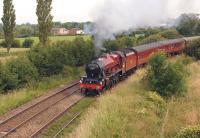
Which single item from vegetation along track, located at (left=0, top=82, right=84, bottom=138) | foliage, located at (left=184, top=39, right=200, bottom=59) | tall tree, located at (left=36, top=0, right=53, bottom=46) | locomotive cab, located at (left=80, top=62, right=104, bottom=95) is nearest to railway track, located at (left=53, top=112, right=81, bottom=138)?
vegetation along track, located at (left=0, top=82, right=84, bottom=138)

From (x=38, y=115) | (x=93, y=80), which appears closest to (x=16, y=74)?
(x=93, y=80)

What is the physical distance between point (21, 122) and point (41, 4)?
1297 inches

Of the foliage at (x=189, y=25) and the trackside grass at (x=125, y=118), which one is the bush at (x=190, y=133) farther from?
the foliage at (x=189, y=25)

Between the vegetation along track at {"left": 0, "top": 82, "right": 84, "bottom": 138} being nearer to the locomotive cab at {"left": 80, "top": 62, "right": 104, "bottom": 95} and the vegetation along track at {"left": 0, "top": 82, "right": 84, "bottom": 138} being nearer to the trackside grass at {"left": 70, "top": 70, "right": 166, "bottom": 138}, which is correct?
the locomotive cab at {"left": 80, "top": 62, "right": 104, "bottom": 95}

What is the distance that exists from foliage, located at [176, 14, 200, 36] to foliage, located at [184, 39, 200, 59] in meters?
35.8

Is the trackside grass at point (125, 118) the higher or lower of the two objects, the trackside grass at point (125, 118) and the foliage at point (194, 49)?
the lower

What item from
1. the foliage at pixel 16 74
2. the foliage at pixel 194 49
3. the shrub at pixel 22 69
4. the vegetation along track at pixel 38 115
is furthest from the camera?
the foliage at pixel 194 49

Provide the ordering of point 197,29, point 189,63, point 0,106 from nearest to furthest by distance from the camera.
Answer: point 0,106, point 189,63, point 197,29

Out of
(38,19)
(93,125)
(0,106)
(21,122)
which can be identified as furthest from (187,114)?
(38,19)

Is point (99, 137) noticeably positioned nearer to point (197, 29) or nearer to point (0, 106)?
point (0, 106)

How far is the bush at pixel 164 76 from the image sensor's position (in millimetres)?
24750

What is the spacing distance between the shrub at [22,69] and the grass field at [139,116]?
787 centimetres

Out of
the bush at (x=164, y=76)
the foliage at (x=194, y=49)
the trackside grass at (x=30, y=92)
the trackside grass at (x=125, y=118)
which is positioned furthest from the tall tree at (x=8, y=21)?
the trackside grass at (x=125, y=118)

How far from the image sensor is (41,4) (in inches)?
1962
